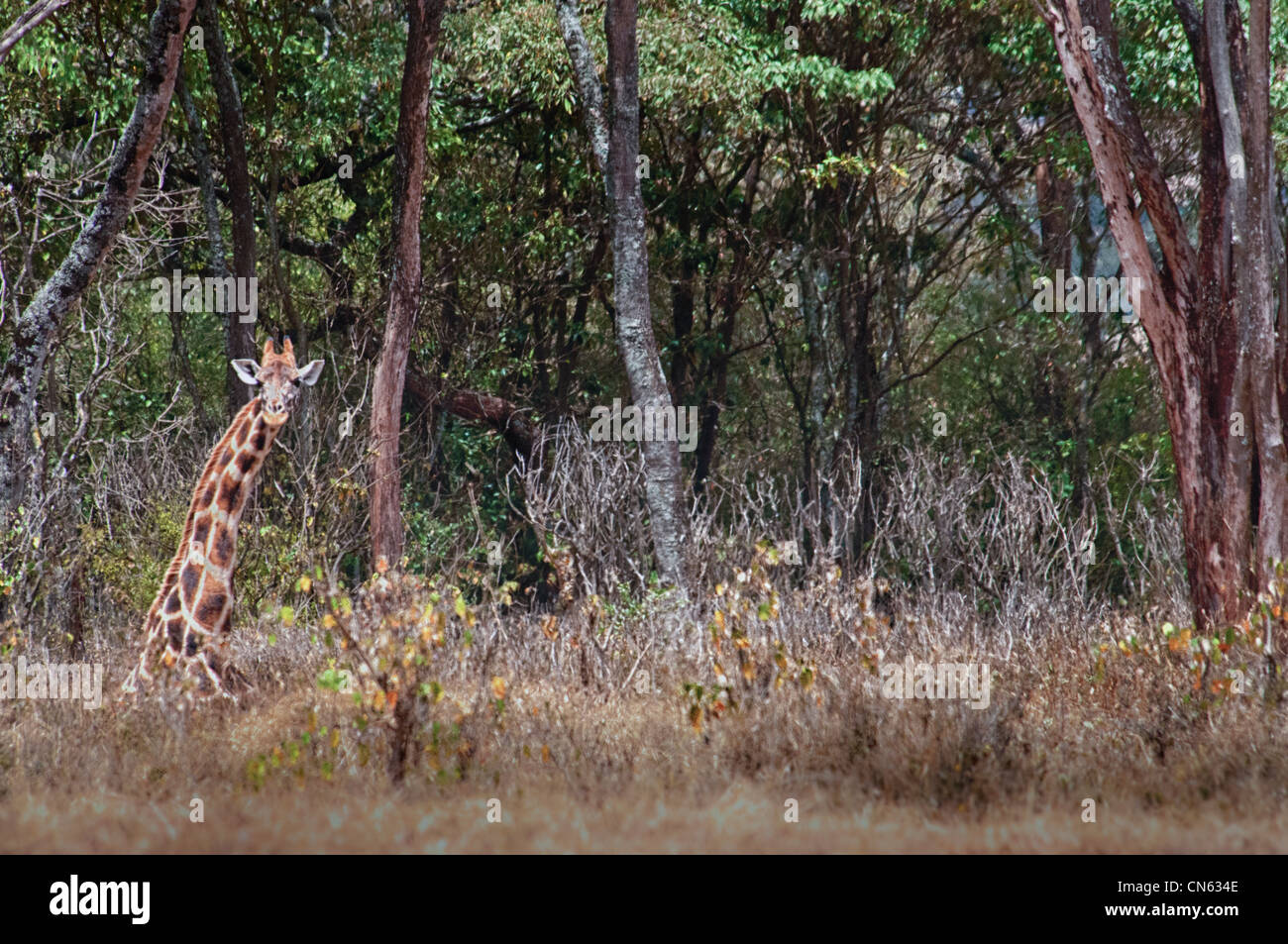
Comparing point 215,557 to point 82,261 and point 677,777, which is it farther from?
point 677,777

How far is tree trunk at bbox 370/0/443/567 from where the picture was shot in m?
9.91

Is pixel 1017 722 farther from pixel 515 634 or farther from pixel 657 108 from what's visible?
pixel 657 108

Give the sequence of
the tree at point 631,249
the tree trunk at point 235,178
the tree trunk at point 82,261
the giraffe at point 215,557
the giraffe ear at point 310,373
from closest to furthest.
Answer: the giraffe at point 215,557 < the giraffe ear at point 310,373 < the tree trunk at point 82,261 < the tree at point 631,249 < the tree trunk at point 235,178

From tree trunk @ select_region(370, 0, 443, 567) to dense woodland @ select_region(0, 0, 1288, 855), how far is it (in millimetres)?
36

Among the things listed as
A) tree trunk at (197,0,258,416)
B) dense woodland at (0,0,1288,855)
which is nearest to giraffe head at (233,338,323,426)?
dense woodland at (0,0,1288,855)

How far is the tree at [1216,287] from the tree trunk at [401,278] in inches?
199

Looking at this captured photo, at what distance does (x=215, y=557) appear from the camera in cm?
625

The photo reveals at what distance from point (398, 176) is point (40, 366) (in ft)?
12.6

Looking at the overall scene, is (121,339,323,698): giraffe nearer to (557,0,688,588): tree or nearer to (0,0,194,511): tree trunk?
(0,0,194,511): tree trunk

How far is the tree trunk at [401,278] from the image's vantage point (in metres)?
9.91

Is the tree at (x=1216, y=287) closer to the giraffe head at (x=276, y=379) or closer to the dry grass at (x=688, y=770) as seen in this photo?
the dry grass at (x=688, y=770)

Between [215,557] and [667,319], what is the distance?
992 centimetres

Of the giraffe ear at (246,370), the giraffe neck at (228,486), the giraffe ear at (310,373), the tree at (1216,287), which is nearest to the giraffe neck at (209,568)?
the giraffe neck at (228,486)

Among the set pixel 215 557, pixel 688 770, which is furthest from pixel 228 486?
pixel 688 770
